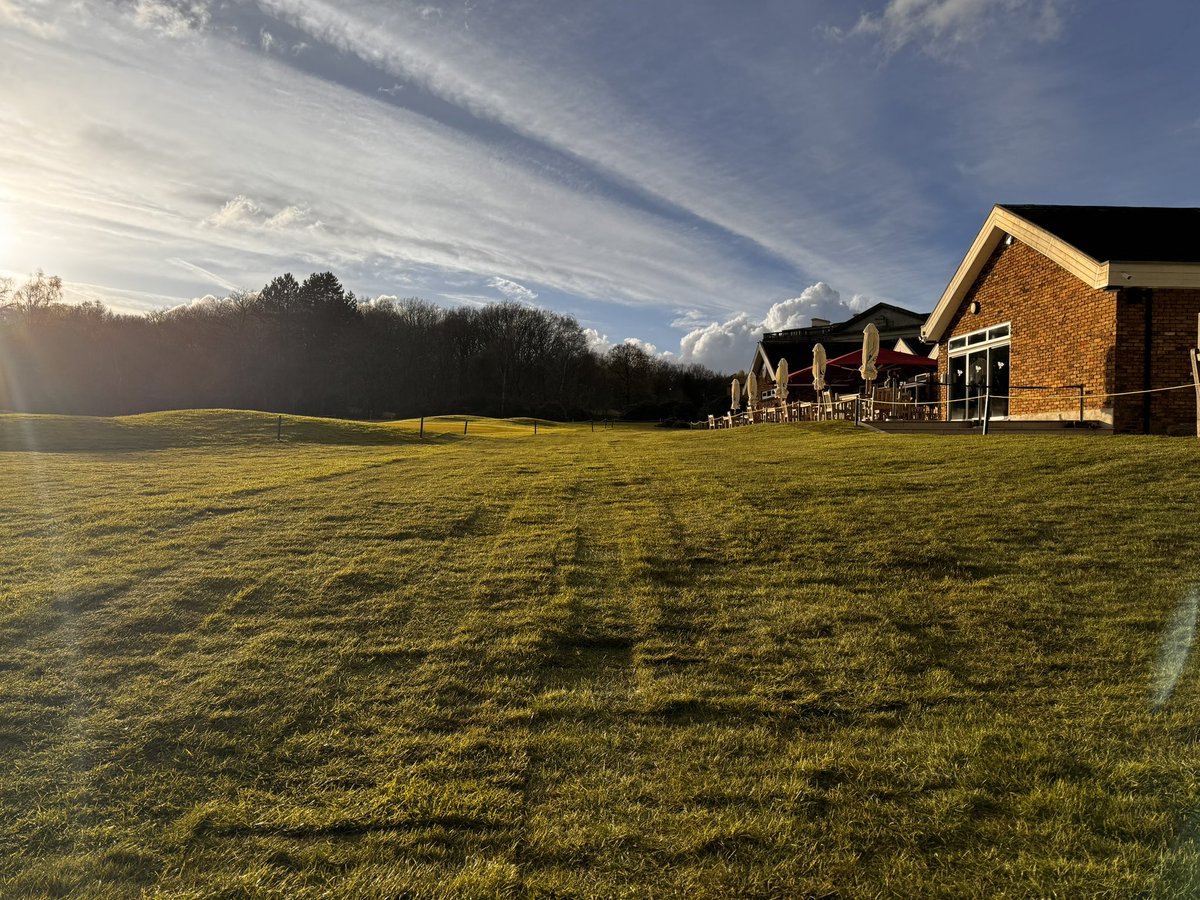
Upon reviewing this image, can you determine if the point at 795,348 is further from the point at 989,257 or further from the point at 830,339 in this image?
the point at 989,257

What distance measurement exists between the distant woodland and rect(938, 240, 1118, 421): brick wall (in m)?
43.1

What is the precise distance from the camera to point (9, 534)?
707 cm

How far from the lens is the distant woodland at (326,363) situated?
5859 cm

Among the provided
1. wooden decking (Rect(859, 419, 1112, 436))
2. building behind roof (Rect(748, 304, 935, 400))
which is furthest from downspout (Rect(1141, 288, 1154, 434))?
building behind roof (Rect(748, 304, 935, 400))

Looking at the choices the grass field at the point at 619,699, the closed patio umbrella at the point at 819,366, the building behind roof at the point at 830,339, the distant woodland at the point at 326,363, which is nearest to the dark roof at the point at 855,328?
the building behind roof at the point at 830,339

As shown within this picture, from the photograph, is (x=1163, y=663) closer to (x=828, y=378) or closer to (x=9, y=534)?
(x=9, y=534)

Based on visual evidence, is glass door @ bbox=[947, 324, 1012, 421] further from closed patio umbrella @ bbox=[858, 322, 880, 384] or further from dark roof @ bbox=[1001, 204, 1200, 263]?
dark roof @ bbox=[1001, 204, 1200, 263]

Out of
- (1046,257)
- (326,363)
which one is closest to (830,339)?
(1046,257)

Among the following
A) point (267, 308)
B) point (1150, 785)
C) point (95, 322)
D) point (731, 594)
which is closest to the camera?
point (1150, 785)

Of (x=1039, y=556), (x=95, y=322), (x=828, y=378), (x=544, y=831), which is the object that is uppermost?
(x=95, y=322)

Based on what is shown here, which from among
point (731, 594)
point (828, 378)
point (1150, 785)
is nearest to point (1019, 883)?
point (1150, 785)

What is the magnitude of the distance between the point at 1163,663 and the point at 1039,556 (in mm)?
1815

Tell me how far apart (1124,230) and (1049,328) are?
3019 millimetres

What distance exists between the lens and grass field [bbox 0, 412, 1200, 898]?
7.95 ft
